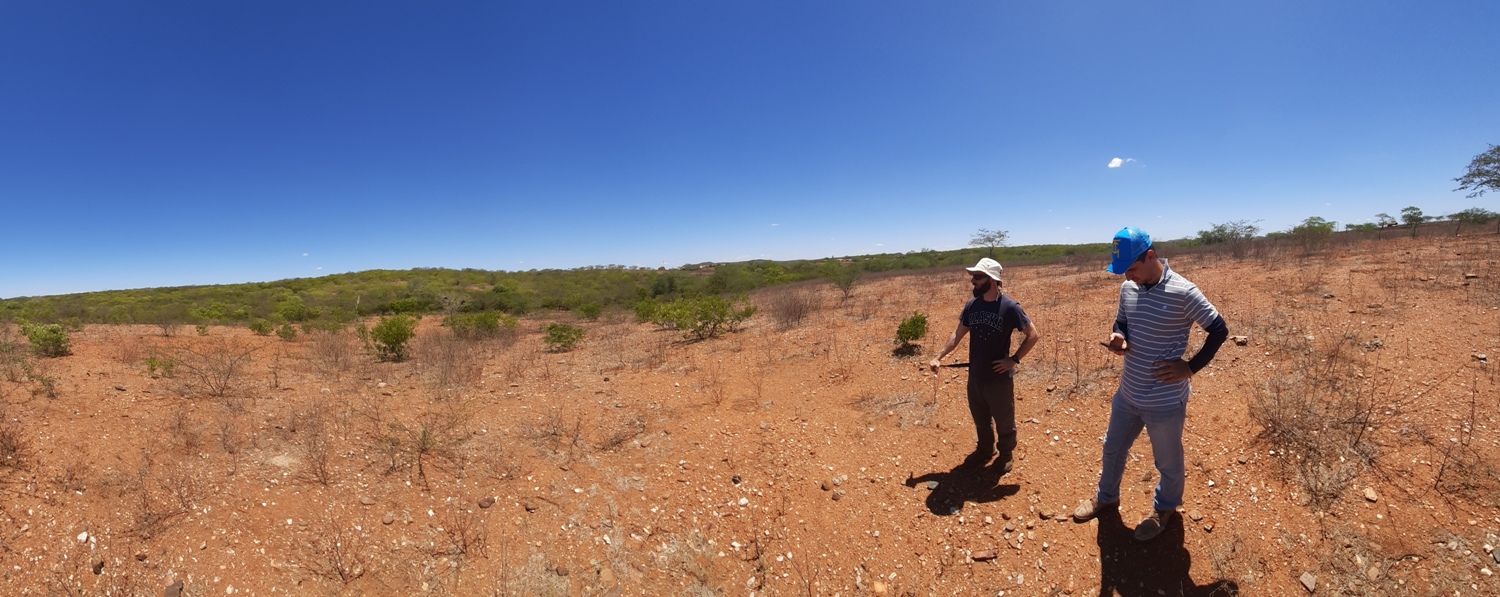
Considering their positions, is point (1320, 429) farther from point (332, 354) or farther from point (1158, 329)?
point (332, 354)

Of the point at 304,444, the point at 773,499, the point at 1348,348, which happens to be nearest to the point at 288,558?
the point at 304,444

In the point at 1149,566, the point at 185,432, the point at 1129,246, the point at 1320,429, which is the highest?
the point at 1129,246

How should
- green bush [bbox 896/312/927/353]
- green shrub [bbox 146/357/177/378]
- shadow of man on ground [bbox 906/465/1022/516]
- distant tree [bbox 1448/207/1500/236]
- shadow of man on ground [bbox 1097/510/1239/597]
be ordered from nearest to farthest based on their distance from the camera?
shadow of man on ground [bbox 1097/510/1239/597] → shadow of man on ground [bbox 906/465/1022/516] → green shrub [bbox 146/357/177/378] → green bush [bbox 896/312/927/353] → distant tree [bbox 1448/207/1500/236]

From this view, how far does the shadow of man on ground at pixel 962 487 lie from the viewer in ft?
11.3

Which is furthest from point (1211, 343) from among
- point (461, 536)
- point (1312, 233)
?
point (1312, 233)

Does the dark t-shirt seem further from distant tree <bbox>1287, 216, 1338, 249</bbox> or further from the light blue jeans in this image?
distant tree <bbox>1287, 216, 1338, 249</bbox>

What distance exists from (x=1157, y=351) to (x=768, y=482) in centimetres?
265

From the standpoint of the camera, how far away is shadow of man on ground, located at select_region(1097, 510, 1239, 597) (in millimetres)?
2523

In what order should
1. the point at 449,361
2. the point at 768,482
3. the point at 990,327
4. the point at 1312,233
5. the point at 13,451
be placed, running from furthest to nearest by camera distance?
1. the point at 1312,233
2. the point at 449,361
3. the point at 768,482
4. the point at 13,451
5. the point at 990,327

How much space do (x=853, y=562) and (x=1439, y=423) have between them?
3.99 m

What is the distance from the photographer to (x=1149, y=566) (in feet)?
8.79

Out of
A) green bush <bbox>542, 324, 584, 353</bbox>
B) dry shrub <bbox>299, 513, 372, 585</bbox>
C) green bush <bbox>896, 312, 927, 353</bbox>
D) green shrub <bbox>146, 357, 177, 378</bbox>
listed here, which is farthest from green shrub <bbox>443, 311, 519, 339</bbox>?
green bush <bbox>896, 312, 927, 353</bbox>

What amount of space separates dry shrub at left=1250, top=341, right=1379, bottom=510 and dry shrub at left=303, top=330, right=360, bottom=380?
984 centimetres

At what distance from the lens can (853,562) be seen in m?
3.11
